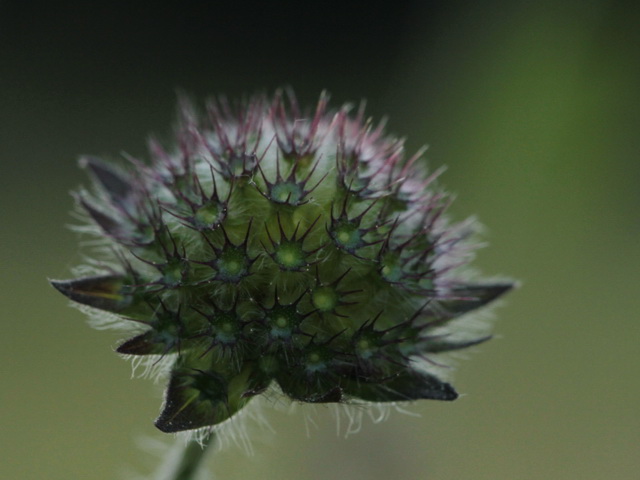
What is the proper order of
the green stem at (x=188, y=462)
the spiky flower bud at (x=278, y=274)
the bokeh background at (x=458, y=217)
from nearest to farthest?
the spiky flower bud at (x=278, y=274) → the green stem at (x=188, y=462) → the bokeh background at (x=458, y=217)

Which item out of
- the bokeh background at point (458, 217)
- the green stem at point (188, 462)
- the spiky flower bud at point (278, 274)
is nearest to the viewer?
the spiky flower bud at point (278, 274)

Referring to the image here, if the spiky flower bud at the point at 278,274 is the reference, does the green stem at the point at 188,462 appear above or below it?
below

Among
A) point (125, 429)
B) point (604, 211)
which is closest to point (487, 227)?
point (604, 211)

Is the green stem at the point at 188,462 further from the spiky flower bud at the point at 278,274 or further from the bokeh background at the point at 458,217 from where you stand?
the bokeh background at the point at 458,217

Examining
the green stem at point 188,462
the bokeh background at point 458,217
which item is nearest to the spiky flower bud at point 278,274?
the green stem at point 188,462

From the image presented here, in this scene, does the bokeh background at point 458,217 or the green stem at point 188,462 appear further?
the bokeh background at point 458,217

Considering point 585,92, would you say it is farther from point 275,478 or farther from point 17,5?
point 17,5

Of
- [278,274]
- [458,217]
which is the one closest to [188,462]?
[278,274]
